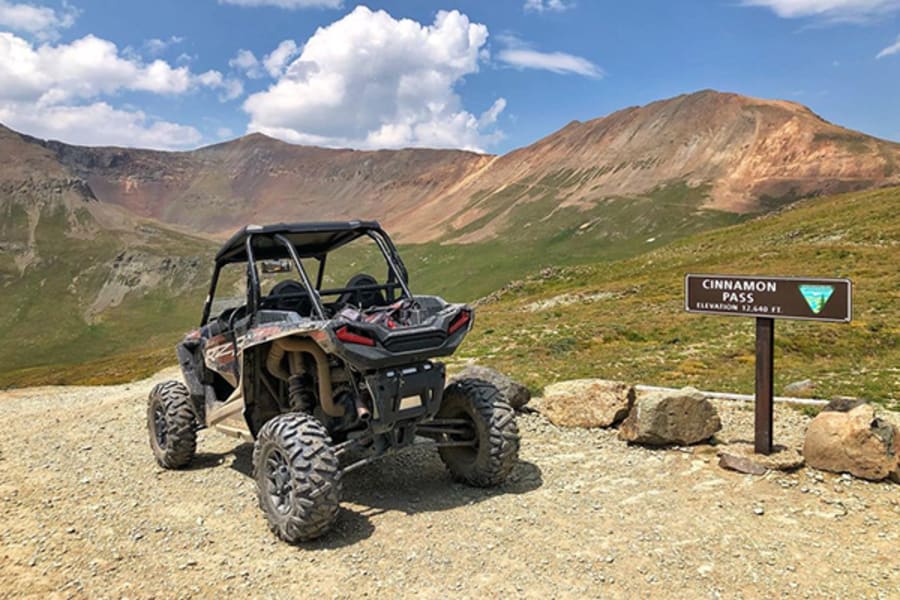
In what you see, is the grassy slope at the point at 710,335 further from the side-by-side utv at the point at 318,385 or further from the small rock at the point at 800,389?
the side-by-side utv at the point at 318,385

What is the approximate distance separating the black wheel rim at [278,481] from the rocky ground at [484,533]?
1.39 feet

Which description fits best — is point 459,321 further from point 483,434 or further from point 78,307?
point 78,307

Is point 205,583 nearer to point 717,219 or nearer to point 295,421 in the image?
point 295,421

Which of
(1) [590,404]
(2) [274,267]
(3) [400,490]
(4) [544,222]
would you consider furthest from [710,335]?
(4) [544,222]

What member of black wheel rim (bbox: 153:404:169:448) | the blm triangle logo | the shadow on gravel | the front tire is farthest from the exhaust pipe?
the blm triangle logo

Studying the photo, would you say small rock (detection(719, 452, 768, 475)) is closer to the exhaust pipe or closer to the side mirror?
the exhaust pipe

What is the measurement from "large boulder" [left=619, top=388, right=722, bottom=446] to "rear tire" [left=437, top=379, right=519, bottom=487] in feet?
8.83

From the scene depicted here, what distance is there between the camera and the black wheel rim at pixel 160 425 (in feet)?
35.6

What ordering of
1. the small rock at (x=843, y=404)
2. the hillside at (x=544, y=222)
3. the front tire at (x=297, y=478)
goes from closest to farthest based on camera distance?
the front tire at (x=297, y=478) < the small rock at (x=843, y=404) < the hillside at (x=544, y=222)

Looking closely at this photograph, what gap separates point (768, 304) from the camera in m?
9.91

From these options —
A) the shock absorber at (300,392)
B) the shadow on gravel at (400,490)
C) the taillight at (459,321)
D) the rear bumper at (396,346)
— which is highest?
the taillight at (459,321)

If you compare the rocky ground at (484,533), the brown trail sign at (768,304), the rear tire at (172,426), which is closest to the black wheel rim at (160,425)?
the rear tire at (172,426)

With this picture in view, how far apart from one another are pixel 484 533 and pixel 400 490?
2.00m

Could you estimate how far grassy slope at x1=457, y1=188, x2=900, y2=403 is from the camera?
18.1 m
